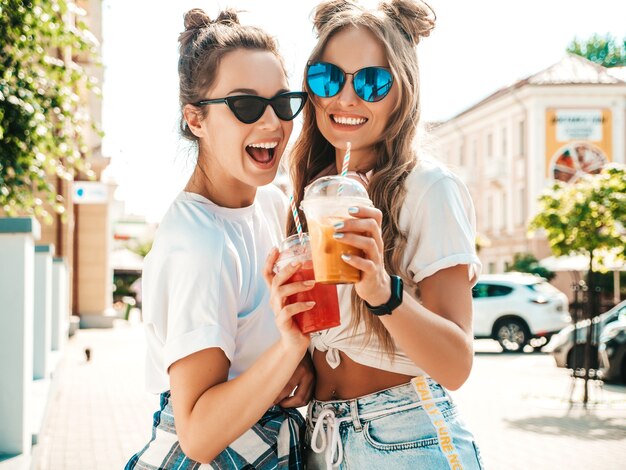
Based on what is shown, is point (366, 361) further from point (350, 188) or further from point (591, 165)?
point (591, 165)

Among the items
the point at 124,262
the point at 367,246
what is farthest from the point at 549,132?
the point at 367,246

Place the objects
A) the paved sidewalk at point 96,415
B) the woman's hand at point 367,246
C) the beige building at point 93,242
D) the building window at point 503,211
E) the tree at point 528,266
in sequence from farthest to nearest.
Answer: the building window at point 503,211 → the tree at point 528,266 → the beige building at point 93,242 → the paved sidewalk at point 96,415 → the woman's hand at point 367,246

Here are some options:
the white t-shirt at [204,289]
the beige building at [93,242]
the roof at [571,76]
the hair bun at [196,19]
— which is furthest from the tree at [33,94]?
the roof at [571,76]

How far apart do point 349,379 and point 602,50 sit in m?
63.1

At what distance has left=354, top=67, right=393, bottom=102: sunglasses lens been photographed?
272 centimetres

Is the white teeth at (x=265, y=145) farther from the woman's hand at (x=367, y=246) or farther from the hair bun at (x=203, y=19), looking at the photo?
the woman's hand at (x=367, y=246)

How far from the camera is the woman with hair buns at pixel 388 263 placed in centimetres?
222

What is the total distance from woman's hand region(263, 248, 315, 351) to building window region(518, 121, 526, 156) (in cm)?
4590

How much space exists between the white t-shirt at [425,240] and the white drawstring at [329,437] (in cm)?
15

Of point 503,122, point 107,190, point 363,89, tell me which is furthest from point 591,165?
point 363,89

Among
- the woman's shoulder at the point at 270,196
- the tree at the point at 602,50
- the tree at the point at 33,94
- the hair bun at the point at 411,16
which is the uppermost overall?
the tree at the point at 602,50

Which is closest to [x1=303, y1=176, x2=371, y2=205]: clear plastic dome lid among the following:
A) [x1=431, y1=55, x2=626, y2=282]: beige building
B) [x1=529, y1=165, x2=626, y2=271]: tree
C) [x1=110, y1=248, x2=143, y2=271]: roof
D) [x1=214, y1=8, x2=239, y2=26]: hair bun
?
[x1=214, y1=8, x2=239, y2=26]: hair bun

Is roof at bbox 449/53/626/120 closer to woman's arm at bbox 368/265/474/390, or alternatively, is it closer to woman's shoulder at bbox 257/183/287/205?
woman's shoulder at bbox 257/183/287/205

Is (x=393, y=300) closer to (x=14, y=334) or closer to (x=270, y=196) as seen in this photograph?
(x=270, y=196)
